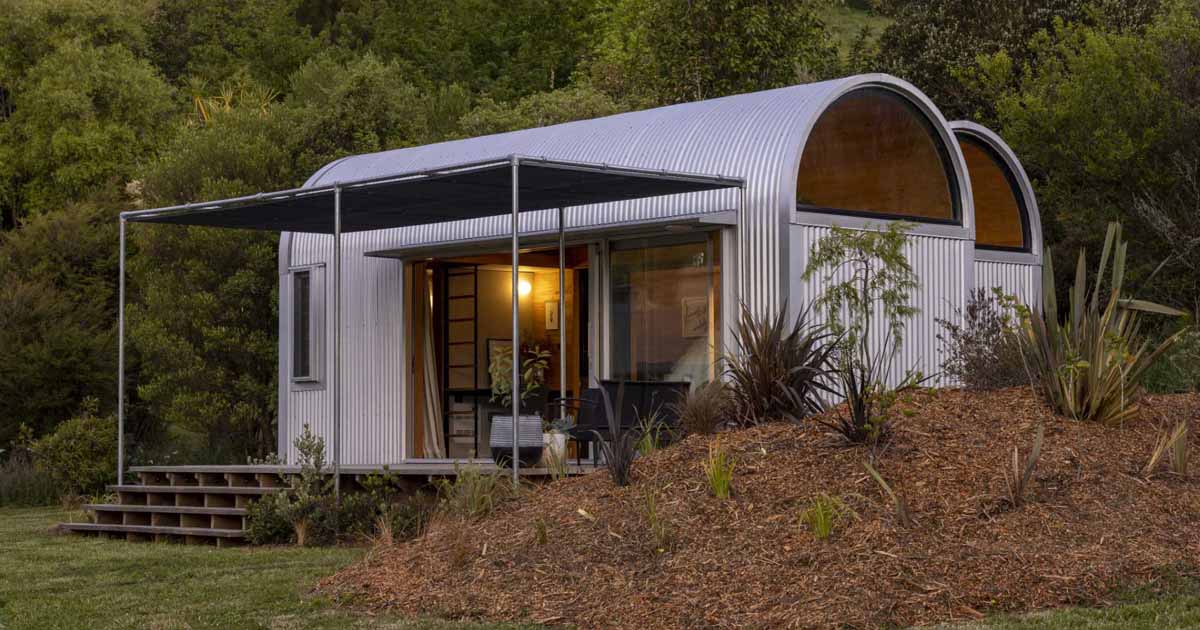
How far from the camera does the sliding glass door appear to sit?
12.4m

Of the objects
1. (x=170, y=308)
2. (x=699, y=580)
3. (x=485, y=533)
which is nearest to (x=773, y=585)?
(x=699, y=580)

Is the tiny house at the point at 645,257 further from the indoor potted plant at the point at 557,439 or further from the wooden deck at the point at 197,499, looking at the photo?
the wooden deck at the point at 197,499

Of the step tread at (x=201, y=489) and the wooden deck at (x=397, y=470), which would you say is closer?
the wooden deck at (x=397, y=470)

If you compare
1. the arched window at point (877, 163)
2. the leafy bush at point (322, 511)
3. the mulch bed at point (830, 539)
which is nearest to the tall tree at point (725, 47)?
the arched window at point (877, 163)

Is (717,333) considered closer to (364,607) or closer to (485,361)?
(485,361)

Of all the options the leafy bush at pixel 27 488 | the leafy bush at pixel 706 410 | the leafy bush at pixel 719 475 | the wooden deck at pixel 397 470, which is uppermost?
the leafy bush at pixel 706 410

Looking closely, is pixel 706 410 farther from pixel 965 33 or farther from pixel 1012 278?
pixel 965 33

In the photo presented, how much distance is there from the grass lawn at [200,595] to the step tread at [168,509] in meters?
0.41

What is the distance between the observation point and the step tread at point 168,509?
12461mm

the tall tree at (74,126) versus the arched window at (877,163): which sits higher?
the tall tree at (74,126)

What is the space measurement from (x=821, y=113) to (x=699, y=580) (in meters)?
5.95

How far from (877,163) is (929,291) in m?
1.19

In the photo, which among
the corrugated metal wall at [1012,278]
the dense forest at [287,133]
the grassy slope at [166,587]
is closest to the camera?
the grassy slope at [166,587]

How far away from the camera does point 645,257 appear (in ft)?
42.1
